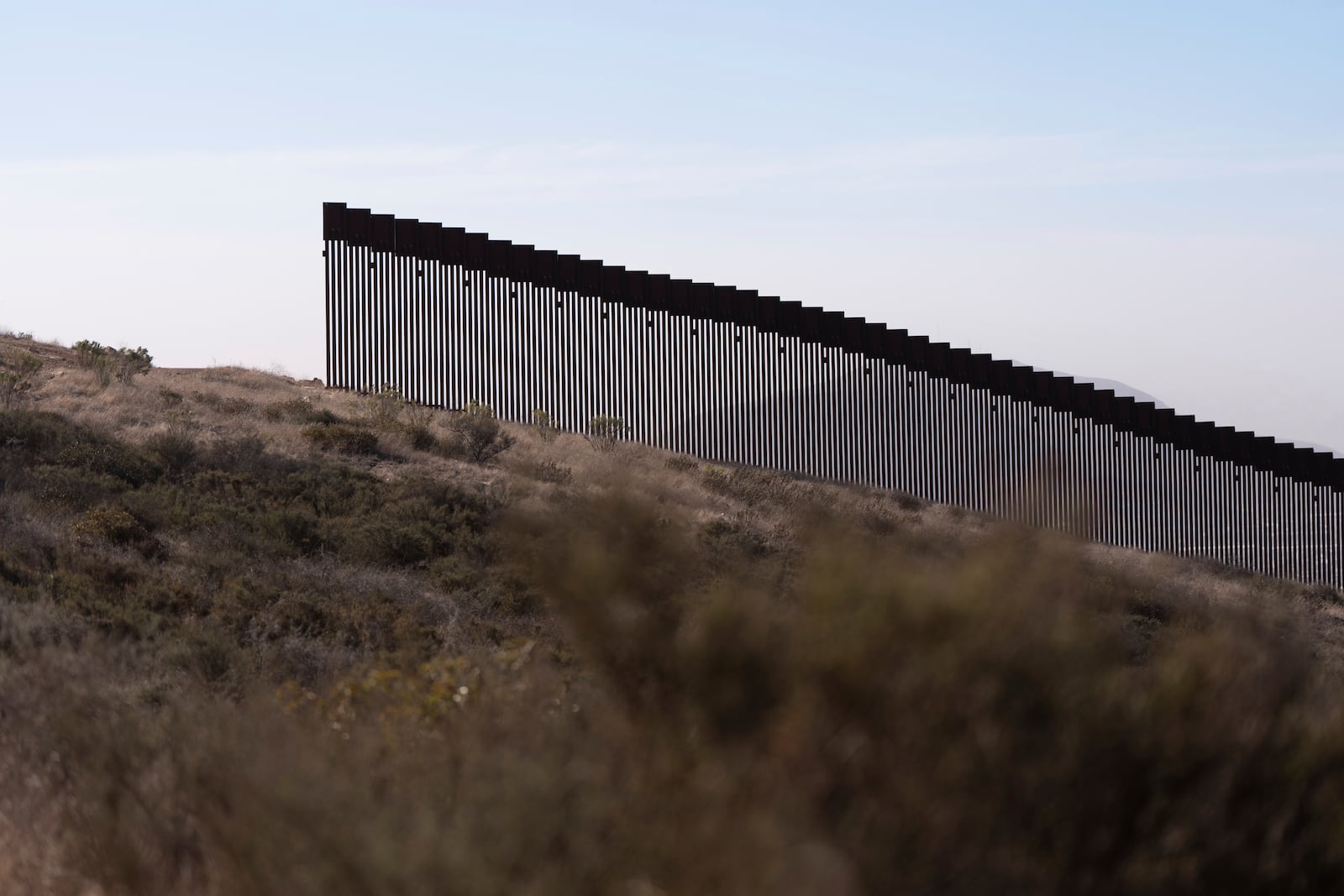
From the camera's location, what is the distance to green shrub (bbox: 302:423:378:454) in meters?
14.9

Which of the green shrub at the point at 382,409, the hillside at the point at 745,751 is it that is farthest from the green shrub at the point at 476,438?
the hillside at the point at 745,751

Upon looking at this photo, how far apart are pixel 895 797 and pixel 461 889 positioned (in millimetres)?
941

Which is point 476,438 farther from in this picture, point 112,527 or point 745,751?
point 745,751

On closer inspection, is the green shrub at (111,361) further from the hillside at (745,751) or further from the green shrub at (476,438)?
the hillside at (745,751)

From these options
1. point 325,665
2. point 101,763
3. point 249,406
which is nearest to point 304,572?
point 325,665

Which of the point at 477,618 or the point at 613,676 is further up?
the point at 613,676

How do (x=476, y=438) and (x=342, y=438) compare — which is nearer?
(x=342, y=438)

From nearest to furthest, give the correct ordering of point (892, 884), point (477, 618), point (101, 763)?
point (892, 884), point (101, 763), point (477, 618)

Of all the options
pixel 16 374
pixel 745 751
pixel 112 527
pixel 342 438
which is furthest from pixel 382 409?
pixel 745 751

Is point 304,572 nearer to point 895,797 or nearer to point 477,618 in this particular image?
point 477,618

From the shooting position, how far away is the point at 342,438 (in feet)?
49.1

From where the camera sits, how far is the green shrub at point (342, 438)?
586 inches

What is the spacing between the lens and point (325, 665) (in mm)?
8016

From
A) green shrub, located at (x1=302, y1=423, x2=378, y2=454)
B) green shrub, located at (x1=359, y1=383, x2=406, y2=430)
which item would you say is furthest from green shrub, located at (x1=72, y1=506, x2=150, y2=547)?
green shrub, located at (x1=359, y1=383, x2=406, y2=430)
